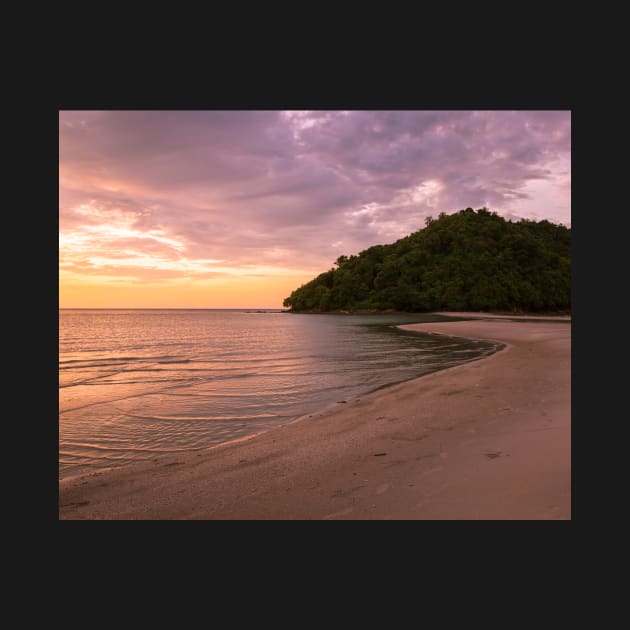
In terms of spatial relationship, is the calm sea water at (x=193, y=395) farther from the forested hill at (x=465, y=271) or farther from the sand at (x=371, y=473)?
the forested hill at (x=465, y=271)

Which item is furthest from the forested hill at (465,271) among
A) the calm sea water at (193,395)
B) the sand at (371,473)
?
the sand at (371,473)

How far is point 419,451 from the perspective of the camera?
5.18 meters

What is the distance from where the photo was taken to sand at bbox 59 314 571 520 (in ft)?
12.0

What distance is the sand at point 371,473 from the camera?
3.66 metres

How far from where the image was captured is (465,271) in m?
100

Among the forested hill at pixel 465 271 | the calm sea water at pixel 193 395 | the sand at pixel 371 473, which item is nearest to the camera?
the sand at pixel 371 473

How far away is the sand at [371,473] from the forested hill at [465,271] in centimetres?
9232

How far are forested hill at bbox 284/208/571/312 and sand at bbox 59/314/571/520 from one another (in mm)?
92316

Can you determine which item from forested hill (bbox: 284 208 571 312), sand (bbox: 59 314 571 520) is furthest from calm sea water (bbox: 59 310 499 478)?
forested hill (bbox: 284 208 571 312)

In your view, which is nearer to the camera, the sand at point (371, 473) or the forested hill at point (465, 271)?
the sand at point (371, 473)

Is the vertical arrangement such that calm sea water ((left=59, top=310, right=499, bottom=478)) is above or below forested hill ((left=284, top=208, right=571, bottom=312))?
below

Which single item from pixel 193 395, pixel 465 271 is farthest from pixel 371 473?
pixel 465 271

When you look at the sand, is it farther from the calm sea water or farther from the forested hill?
the forested hill

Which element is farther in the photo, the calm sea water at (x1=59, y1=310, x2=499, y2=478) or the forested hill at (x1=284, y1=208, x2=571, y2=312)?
the forested hill at (x1=284, y1=208, x2=571, y2=312)
